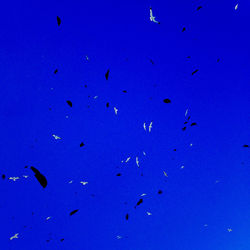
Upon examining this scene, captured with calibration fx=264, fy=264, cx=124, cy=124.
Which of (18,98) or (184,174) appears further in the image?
(184,174)

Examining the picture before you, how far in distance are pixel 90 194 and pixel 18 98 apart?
295mm

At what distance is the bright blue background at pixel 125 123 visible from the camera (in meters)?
0.62

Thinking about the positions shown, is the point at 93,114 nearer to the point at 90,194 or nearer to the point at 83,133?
the point at 83,133

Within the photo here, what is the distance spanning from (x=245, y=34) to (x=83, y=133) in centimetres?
58

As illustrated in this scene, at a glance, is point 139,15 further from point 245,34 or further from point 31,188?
point 31,188

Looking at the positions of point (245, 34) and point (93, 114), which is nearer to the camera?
point (93, 114)

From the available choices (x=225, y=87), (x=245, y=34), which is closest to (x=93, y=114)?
(x=225, y=87)

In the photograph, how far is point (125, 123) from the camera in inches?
27.9

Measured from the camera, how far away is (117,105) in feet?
2.29

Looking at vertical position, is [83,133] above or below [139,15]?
below

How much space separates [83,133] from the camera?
67 centimetres

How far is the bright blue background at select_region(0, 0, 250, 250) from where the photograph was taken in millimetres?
620

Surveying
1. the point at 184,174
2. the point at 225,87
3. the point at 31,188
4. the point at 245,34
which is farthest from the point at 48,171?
the point at 245,34

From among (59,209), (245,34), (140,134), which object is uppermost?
(245,34)
